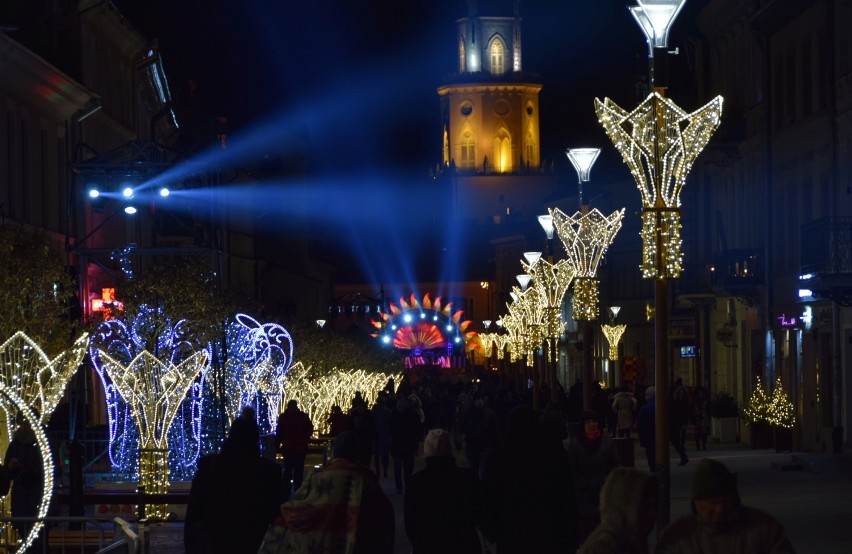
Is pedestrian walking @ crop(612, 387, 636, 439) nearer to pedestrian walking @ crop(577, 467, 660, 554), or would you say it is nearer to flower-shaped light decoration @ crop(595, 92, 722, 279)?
flower-shaped light decoration @ crop(595, 92, 722, 279)

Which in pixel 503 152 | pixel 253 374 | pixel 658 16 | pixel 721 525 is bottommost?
pixel 721 525

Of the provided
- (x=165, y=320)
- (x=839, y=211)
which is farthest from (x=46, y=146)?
Result: (x=839, y=211)

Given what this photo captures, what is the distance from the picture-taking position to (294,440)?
2603 cm

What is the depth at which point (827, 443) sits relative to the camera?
108 ft

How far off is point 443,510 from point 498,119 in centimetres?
13009

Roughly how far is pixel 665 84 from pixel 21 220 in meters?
23.0

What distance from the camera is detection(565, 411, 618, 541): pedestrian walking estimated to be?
13.1m

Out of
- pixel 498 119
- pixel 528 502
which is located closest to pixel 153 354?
pixel 528 502

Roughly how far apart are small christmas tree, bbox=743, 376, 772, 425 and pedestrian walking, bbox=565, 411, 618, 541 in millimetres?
23957

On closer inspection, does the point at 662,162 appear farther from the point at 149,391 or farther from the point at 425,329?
the point at 425,329

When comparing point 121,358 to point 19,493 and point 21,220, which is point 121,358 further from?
point 19,493

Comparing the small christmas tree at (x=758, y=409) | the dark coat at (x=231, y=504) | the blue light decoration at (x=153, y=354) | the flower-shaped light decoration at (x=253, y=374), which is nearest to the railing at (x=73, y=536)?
the dark coat at (x=231, y=504)

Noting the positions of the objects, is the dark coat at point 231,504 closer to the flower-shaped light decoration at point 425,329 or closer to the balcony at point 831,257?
the balcony at point 831,257

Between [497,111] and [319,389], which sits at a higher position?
[497,111]
